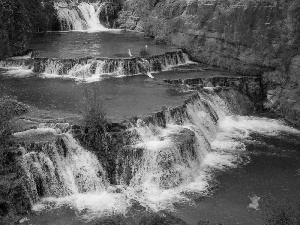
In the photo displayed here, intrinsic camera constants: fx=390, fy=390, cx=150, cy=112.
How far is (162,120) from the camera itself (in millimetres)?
19172

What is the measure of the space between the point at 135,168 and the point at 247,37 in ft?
43.8

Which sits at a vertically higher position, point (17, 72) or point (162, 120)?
point (17, 72)

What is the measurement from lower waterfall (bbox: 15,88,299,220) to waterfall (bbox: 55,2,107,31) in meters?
A: 22.1

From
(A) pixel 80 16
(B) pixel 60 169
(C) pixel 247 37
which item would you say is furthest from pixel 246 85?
(A) pixel 80 16

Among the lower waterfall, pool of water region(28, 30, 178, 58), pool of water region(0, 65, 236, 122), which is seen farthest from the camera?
pool of water region(28, 30, 178, 58)

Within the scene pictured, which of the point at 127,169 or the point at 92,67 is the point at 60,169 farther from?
the point at 92,67

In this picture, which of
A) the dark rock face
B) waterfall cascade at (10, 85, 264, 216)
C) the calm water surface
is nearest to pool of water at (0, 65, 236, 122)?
the calm water surface

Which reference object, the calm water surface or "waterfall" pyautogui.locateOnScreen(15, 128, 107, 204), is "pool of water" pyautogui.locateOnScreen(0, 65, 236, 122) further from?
"waterfall" pyautogui.locateOnScreen(15, 128, 107, 204)

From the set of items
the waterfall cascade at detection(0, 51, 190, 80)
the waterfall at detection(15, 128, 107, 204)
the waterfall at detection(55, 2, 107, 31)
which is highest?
the waterfall at detection(55, 2, 107, 31)

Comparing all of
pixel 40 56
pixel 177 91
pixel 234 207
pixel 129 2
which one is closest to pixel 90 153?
pixel 234 207

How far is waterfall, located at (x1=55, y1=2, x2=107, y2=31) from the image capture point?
38.2 metres

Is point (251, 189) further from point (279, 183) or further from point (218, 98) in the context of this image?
point (218, 98)

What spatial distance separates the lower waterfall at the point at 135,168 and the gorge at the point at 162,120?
0.05 metres

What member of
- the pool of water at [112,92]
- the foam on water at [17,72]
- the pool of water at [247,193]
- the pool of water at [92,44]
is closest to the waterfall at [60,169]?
the pool of water at [247,193]
